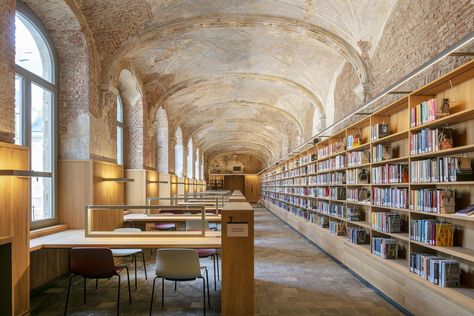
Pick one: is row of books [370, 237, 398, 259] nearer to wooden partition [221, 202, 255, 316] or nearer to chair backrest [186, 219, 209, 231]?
wooden partition [221, 202, 255, 316]

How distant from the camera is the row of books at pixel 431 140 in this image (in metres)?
4.02

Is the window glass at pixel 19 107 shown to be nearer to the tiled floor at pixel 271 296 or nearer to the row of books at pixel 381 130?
the tiled floor at pixel 271 296

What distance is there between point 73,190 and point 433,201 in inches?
223

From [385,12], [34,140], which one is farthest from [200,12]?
[34,140]

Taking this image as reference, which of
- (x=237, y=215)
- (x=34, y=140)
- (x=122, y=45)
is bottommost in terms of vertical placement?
(x=237, y=215)

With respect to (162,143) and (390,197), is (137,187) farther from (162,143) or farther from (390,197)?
(390,197)

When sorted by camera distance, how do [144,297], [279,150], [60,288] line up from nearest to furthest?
[144,297] → [60,288] → [279,150]

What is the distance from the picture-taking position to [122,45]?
779 centimetres

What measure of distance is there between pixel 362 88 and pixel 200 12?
3.77 m

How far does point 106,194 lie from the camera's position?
283 inches

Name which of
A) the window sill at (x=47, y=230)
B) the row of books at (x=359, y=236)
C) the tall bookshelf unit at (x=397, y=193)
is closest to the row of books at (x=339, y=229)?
the tall bookshelf unit at (x=397, y=193)

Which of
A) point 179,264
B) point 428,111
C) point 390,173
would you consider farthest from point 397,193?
point 179,264

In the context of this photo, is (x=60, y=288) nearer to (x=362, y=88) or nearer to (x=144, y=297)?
(x=144, y=297)

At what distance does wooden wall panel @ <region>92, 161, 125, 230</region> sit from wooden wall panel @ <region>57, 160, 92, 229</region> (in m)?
0.13
